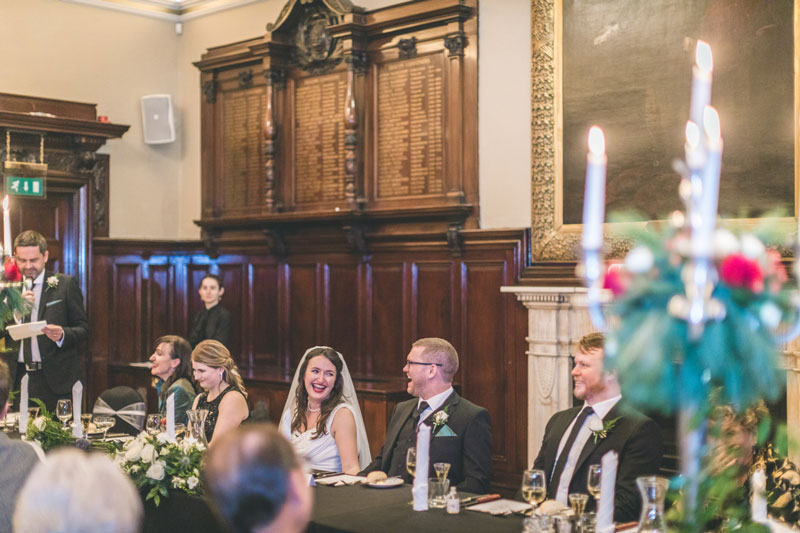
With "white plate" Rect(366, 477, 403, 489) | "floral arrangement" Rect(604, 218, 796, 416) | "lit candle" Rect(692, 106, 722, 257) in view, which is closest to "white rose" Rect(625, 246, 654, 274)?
"floral arrangement" Rect(604, 218, 796, 416)

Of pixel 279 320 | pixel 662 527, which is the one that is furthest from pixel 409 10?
pixel 662 527

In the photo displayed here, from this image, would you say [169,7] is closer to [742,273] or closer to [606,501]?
[606,501]

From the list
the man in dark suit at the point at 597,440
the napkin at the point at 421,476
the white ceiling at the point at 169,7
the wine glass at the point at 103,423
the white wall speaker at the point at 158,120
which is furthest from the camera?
the white wall speaker at the point at 158,120

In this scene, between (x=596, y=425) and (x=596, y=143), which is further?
(x=596, y=425)

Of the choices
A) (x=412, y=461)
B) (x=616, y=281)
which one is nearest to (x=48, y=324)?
(x=412, y=461)

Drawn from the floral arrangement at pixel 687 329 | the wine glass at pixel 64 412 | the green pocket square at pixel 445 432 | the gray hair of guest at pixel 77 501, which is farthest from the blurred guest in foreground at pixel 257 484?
the wine glass at pixel 64 412

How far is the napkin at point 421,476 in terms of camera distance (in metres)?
3.88

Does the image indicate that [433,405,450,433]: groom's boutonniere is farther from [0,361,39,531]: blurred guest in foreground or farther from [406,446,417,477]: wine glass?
[0,361,39,531]: blurred guest in foreground

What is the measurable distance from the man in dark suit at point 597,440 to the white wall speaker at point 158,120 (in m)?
6.54

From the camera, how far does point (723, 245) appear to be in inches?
81.0

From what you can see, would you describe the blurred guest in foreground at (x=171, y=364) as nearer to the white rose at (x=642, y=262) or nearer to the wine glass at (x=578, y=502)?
the wine glass at (x=578, y=502)

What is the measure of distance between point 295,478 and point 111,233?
8.40m

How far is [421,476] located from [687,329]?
209 cm

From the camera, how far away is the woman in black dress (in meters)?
8.89
